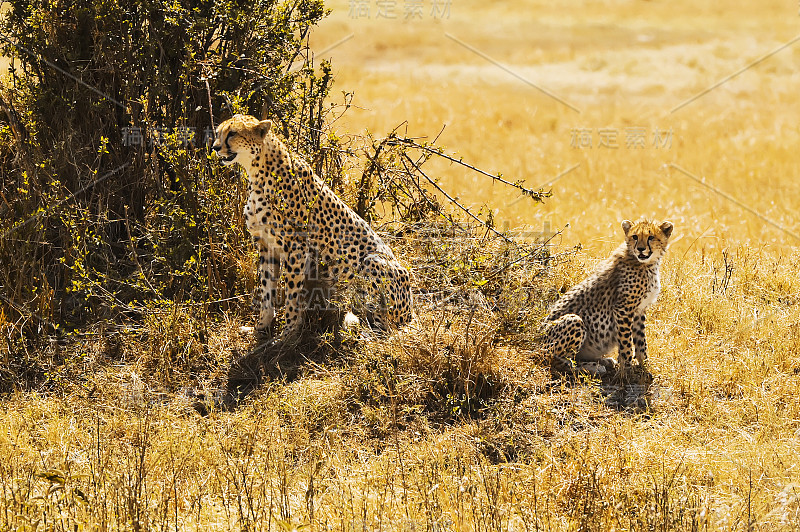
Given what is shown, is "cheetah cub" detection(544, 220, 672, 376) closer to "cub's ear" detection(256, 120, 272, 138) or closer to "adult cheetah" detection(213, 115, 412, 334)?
"adult cheetah" detection(213, 115, 412, 334)

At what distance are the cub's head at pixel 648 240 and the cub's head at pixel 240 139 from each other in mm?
2479

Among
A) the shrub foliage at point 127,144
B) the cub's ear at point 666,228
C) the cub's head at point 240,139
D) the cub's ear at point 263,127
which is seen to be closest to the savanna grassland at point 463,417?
the shrub foliage at point 127,144

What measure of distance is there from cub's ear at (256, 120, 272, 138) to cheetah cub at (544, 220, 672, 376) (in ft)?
7.43

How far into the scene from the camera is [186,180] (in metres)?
6.67

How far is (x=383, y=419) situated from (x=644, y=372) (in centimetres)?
184

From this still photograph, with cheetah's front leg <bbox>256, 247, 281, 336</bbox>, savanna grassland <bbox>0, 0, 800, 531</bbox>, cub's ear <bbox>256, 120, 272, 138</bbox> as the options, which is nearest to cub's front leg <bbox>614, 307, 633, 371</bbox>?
savanna grassland <bbox>0, 0, 800, 531</bbox>

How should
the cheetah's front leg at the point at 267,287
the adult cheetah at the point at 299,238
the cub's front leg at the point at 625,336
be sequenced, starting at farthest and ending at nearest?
the cheetah's front leg at the point at 267,287 < the adult cheetah at the point at 299,238 < the cub's front leg at the point at 625,336

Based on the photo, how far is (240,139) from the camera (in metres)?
5.98

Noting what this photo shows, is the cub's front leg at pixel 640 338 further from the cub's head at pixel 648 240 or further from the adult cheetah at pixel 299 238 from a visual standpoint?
the adult cheetah at pixel 299 238

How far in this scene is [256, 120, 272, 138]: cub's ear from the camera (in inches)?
235

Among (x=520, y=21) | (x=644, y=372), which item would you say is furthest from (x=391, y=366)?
(x=520, y=21)

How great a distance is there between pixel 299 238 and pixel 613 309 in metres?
2.19

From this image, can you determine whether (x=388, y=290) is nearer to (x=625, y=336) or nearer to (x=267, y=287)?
(x=267, y=287)

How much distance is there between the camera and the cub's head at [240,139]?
595cm
